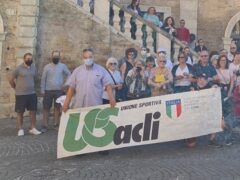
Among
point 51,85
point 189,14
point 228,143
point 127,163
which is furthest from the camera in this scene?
point 189,14

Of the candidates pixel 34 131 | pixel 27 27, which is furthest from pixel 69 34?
pixel 34 131

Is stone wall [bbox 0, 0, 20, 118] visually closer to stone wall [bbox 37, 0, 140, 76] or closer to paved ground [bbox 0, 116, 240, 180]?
stone wall [bbox 37, 0, 140, 76]

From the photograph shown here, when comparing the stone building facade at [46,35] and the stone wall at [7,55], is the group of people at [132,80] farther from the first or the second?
the stone wall at [7,55]

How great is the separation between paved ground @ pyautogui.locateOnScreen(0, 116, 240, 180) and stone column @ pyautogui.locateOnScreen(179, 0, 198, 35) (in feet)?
26.4

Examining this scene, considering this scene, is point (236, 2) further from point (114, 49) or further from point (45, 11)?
point (45, 11)

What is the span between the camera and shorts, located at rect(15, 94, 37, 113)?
8805mm

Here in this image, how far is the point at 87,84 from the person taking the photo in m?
7.01

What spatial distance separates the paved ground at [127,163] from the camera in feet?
19.4

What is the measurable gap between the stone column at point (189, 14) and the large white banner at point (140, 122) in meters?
8.30

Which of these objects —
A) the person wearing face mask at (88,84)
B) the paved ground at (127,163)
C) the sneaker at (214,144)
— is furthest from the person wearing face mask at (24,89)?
the sneaker at (214,144)

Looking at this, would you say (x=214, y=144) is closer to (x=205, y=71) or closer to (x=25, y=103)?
(x=205, y=71)

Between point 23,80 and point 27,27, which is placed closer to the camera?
point 23,80

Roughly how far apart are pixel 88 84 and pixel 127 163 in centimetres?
153

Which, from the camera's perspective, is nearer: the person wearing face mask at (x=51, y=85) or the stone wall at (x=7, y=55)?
the person wearing face mask at (x=51, y=85)
